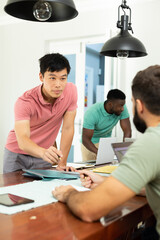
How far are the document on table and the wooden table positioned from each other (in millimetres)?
38

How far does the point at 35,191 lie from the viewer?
155 centimetres

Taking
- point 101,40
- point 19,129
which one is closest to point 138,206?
point 19,129

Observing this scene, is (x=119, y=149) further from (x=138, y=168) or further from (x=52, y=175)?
(x=138, y=168)

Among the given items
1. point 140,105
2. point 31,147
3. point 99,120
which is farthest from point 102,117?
point 140,105

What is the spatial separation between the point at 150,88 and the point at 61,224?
24.1 inches

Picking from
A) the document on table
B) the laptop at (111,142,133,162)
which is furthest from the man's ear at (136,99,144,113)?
the laptop at (111,142,133,162)

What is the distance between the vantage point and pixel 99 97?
5211 mm

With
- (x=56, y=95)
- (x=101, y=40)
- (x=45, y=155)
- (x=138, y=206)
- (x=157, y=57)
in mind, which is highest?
(x=101, y=40)

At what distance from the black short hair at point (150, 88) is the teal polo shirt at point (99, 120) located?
95.1 inches

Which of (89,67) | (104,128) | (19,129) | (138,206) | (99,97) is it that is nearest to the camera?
(138,206)

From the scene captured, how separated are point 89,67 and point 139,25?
5.35 feet

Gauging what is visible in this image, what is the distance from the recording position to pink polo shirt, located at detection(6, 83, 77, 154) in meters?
2.41

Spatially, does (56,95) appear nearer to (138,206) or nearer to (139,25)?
(138,206)

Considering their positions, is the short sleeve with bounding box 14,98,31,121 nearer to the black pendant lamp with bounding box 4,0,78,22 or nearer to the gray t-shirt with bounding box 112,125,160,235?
the black pendant lamp with bounding box 4,0,78,22
